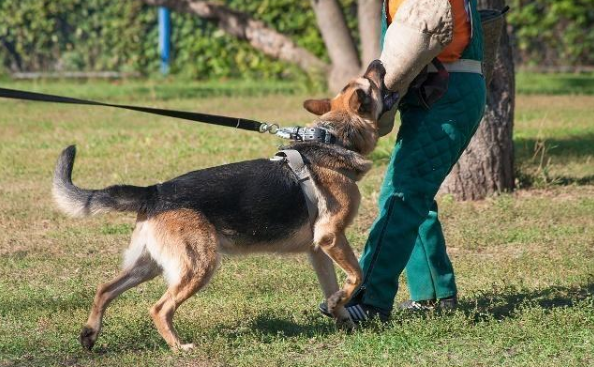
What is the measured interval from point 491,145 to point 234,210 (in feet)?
14.2

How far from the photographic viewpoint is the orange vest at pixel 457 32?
202 inches

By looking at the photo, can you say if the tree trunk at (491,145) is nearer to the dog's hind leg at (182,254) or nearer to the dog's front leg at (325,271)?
the dog's front leg at (325,271)

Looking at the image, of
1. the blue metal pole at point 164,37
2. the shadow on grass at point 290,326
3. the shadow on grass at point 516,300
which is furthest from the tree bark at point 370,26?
the shadow on grass at point 290,326

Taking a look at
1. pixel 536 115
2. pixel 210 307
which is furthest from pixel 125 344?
pixel 536 115

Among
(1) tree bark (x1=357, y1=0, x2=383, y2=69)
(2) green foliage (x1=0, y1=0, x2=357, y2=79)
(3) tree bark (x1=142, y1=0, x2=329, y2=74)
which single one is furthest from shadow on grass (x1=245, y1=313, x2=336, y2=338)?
(2) green foliage (x1=0, y1=0, x2=357, y2=79)

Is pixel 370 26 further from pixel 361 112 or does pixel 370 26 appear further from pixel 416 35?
pixel 416 35

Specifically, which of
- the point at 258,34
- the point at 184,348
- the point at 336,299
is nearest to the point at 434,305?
the point at 336,299

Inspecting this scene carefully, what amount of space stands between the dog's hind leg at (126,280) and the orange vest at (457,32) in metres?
1.79

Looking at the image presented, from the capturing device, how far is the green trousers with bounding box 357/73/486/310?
530 cm

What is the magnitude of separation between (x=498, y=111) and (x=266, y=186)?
4.25 metres

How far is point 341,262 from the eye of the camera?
521 cm

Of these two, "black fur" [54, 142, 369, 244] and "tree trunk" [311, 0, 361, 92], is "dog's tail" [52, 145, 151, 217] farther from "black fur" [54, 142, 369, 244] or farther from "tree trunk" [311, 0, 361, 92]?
"tree trunk" [311, 0, 361, 92]

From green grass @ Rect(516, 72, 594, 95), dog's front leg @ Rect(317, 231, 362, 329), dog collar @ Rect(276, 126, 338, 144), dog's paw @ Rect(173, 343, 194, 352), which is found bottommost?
green grass @ Rect(516, 72, 594, 95)

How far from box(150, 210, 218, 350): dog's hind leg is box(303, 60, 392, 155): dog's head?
950 mm
